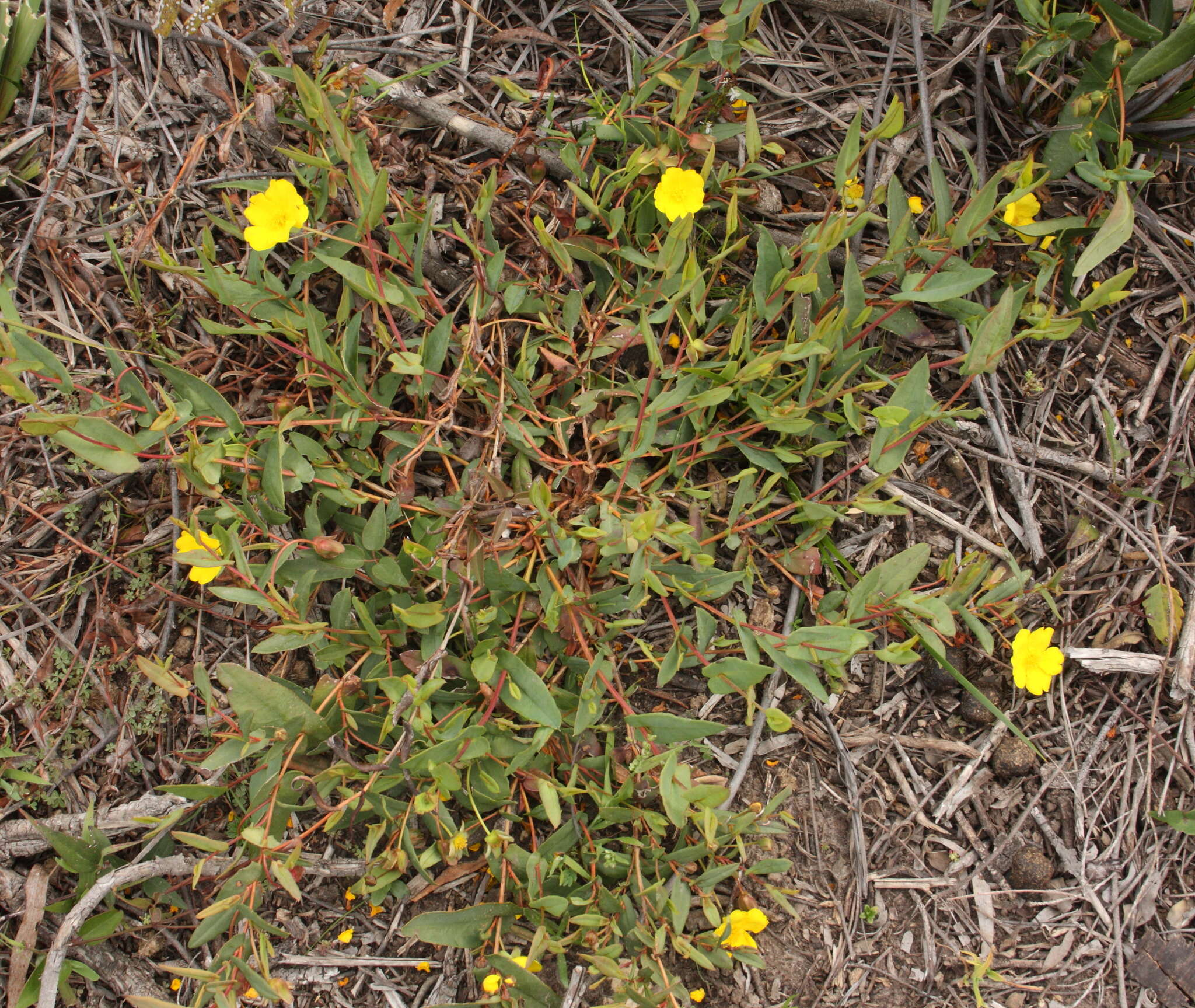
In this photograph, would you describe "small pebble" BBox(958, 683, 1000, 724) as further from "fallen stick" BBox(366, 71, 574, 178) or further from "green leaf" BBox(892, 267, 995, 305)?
"fallen stick" BBox(366, 71, 574, 178)

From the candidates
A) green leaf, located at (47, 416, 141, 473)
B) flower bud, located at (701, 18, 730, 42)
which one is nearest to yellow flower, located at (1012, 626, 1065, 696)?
flower bud, located at (701, 18, 730, 42)

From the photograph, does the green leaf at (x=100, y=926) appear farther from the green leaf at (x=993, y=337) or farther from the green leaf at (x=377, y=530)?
the green leaf at (x=993, y=337)

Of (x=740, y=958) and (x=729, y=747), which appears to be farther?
(x=729, y=747)

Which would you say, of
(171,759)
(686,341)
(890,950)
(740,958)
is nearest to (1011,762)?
(890,950)

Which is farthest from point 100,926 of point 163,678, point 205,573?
point 205,573

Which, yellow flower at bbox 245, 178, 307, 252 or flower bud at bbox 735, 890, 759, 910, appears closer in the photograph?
yellow flower at bbox 245, 178, 307, 252

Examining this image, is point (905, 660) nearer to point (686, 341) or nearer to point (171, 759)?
point (686, 341)

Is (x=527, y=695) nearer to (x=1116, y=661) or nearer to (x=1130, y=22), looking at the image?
(x=1116, y=661)
